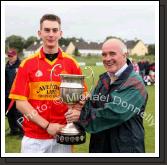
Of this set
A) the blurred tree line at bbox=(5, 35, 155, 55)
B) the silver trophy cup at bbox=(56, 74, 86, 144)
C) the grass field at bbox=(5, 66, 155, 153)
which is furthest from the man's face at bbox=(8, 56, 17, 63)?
the grass field at bbox=(5, 66, 155, 153)

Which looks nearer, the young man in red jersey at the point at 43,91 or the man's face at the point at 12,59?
the young man in red jersey at the point at 43,91

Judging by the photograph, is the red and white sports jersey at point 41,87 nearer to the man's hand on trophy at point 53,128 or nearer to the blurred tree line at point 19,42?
the man's hand on trophy at point 53,128

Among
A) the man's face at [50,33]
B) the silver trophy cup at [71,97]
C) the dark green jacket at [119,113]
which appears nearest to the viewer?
the dark green jacket at [119,113]

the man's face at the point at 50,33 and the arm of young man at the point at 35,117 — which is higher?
the man's face at the point at 50,33

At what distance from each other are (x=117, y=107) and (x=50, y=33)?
0.77 metres

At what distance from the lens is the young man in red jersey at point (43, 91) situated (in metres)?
2.92

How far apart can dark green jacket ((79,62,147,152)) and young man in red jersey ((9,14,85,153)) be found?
262mm

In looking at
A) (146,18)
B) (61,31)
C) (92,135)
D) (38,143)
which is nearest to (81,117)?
(92,135)

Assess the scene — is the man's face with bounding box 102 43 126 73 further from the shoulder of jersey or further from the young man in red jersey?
the shoulder of jersey

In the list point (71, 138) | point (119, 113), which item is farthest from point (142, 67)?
point (71, 138)

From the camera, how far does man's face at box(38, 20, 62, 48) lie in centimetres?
294

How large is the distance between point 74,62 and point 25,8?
624 millimetres

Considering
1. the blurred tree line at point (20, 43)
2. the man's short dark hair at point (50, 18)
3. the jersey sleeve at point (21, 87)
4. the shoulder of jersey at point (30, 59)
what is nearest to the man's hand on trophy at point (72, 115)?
the jersey sleeve at point (21, 87)

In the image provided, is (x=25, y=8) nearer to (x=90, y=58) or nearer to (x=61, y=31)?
(x=61, y=31)
